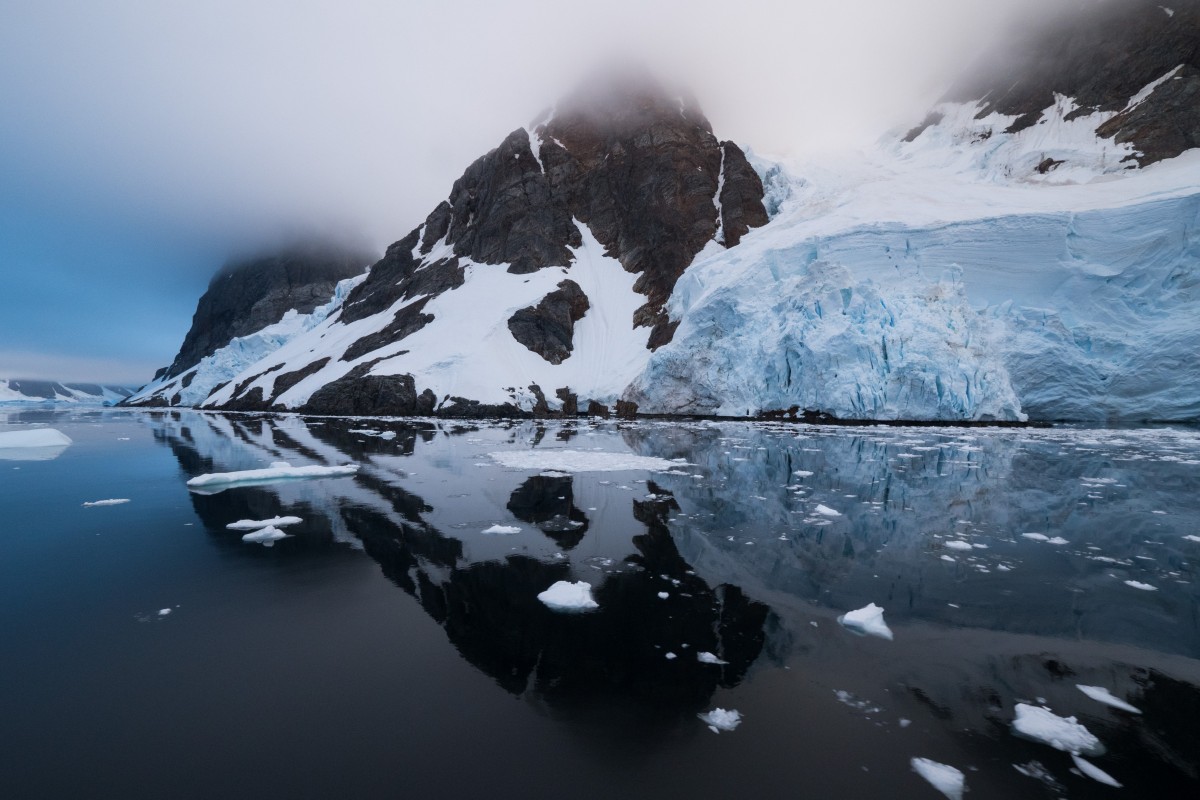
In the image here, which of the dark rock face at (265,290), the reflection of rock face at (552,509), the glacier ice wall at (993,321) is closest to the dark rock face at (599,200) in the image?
the glacier ice wall at (993,321)

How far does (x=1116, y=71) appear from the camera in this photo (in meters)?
48.4

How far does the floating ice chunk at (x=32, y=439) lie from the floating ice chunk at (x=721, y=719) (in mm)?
28945

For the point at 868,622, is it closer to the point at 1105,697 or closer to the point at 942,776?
the point at 1105,697

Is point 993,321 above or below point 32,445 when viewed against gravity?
above

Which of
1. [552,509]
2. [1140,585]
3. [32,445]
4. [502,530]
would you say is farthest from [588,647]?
[32,445]

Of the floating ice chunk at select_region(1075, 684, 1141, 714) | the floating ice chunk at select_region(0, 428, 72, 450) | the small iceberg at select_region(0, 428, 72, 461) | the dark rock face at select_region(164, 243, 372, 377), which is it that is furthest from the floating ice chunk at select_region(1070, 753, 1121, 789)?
the dark rock face at select_region(164, 243, 372, 377)

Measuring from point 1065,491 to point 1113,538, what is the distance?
13.9ft

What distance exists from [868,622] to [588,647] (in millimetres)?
2983

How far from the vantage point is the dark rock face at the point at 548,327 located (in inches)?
2012

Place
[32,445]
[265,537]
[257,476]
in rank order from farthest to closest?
1. [32,445]
2. [257,476]
3. [265,537]

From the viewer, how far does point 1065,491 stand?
39.1ft

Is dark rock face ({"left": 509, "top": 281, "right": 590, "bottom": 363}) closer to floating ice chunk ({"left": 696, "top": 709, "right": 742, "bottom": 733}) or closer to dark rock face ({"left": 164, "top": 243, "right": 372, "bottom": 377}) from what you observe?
floating ice chunk ({"left": 696, "top": 709, "right": 742, "bottom": 733})

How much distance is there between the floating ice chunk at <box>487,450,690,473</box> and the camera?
611 inches

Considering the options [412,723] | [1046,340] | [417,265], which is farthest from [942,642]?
[417,265]
